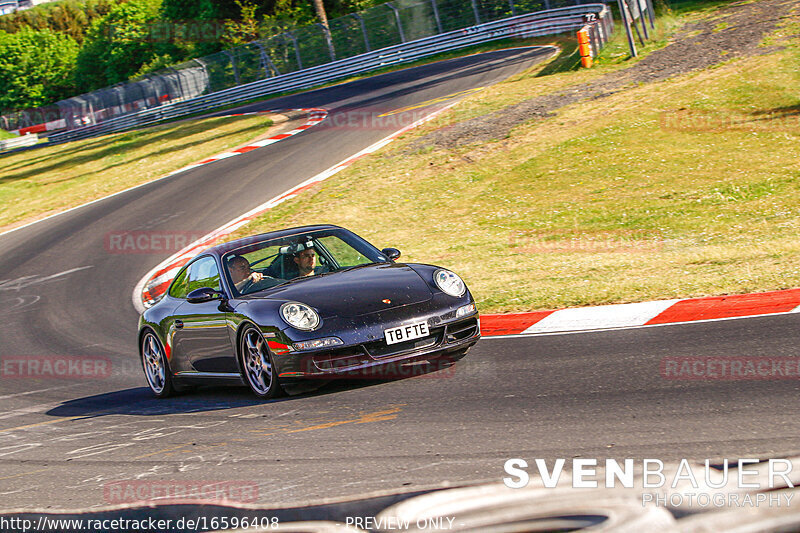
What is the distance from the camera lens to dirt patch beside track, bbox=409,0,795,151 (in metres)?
20.4

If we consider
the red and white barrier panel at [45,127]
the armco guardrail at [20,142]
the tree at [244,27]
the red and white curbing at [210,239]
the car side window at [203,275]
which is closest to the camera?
the car side window at [203,275]

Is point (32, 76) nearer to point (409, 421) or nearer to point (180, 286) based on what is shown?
point (180, 286)

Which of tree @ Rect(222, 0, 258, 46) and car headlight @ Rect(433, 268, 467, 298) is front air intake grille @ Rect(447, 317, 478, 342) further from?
tree @ Rect(222, 0, 258, 46)

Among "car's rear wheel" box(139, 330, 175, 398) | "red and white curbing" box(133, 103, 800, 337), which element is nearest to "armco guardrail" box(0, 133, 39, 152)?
"car's rear wheel" box(139, 330, 175, 398)

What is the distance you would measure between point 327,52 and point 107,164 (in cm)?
1559

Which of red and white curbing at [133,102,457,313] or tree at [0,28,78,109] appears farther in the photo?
tree at [0,28,78,109]

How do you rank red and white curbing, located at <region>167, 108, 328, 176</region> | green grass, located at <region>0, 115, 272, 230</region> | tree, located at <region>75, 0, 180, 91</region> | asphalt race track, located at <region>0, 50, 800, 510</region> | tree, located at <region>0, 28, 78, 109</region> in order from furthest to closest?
1. tree, located at <region>0, 28, 78, 109</region>
2. tree, located at <region>75, 0, 180, 91</region>
3. red and white curbing, located at <region>167, 108, 328, 176</region>
4. green grass, located at <region>0, 115, 272, 230</region>
5. asphalt race track, located at <region>0, 50, 800, 510</region>

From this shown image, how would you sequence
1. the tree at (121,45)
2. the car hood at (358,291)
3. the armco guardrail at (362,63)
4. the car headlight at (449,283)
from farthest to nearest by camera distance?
the tree at (121,45) < the armco guardrail at (362,63) < the car headlight at (449,283) < the car hood at (358,291)

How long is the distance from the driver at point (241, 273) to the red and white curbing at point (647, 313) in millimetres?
2234

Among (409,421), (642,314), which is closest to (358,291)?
(409,421)

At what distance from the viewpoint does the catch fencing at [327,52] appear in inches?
1449

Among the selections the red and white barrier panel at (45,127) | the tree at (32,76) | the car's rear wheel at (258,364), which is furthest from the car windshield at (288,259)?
the tree at (32,76)

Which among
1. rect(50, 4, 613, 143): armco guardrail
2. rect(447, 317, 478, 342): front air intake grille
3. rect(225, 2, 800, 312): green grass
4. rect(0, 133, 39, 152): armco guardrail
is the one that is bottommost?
rect(225, 2, 800, 312): green grass

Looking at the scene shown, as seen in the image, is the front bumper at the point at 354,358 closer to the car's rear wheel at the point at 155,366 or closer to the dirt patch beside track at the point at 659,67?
the car's rear wheel at the point at 155,366
